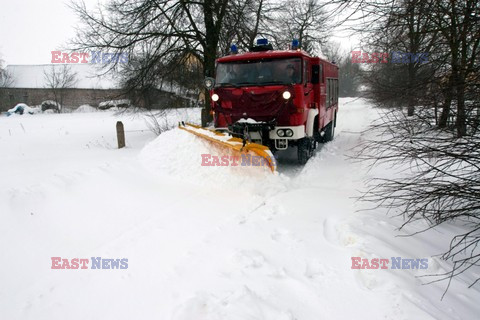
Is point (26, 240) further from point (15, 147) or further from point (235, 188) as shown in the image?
point (15, 147)

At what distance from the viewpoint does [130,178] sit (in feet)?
19.7

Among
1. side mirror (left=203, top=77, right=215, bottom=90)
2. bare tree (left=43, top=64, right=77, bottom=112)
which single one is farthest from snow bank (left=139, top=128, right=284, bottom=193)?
bare tree (left=43, top=64, right=77, bottom=112)

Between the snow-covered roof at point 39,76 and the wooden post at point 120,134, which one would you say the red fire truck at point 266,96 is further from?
the snow-covered roof at point 39,76

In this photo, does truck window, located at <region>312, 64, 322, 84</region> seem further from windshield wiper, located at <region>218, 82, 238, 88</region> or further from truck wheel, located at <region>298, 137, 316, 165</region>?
windshield wiper, located at <region>218, 82, 238, 88</region>

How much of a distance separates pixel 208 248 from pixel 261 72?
4286 millimetres

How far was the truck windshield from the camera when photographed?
630 centimetres

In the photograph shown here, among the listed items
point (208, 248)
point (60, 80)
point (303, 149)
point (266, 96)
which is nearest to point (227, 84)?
point (266, 96)

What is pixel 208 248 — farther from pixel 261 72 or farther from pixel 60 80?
pixel 60 80

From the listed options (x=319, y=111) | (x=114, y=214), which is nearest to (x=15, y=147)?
(x=114, y=214)

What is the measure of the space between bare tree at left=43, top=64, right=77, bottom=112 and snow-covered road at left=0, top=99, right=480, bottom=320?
44600mm

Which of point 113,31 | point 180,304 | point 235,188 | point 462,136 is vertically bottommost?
point 180,304

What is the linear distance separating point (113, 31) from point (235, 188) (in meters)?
9.73

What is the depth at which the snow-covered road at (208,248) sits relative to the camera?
97.9 inches

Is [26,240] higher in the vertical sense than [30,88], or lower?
lower
